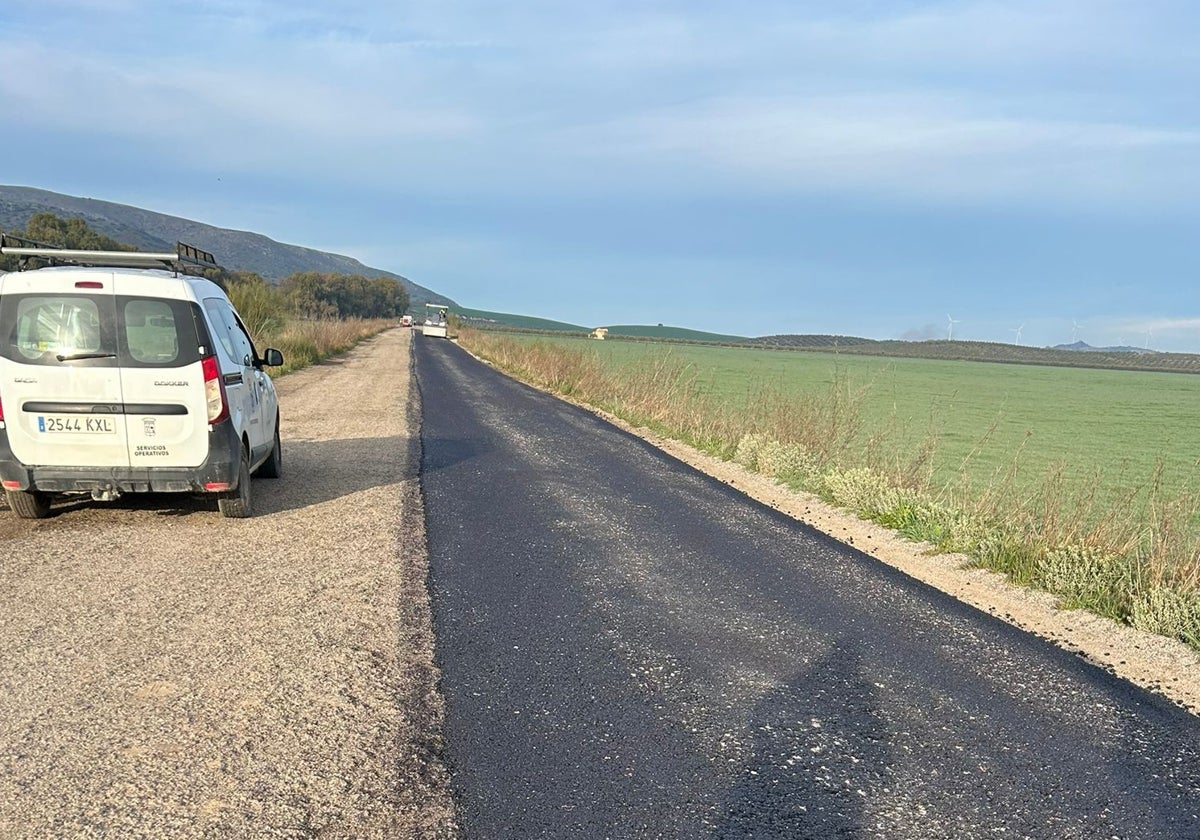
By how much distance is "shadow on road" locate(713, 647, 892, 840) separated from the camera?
11.5 feet

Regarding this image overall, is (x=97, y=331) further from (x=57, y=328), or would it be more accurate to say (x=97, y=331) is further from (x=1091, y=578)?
(x=1091, y=578)

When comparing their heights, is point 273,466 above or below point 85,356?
below

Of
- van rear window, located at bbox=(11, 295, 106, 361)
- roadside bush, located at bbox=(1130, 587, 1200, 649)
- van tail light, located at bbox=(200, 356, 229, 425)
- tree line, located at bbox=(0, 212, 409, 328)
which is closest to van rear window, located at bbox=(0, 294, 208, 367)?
van rear window, located at bbox=(11, 295, 106, 361)

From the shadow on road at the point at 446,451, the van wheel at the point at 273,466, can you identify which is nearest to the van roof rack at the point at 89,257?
the van wheel at the point at 273,466

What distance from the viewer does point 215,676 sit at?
185 inches

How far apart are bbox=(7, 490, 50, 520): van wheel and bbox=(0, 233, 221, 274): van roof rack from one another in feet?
6.38

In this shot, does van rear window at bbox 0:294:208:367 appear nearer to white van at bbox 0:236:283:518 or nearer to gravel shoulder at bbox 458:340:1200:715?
white van at bbox 0:236:283:518

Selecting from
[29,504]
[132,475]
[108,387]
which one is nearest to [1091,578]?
[132,475]

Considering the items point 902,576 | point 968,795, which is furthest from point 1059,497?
point 968,795

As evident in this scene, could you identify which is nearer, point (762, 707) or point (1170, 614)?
point (762, 707)

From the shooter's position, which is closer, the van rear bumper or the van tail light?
the van rear bumper

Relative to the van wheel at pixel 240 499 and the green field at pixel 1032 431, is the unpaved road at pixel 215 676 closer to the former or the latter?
the van wheel at pixel 240 499

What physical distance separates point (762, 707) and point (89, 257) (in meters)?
7.41

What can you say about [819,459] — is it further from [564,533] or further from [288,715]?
[288,715]
